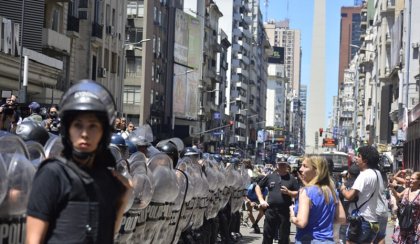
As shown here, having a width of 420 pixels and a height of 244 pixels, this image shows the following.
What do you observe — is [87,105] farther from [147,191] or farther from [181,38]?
[181,38]

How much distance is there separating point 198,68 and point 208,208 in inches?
3043

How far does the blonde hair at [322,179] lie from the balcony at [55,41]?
32922mm

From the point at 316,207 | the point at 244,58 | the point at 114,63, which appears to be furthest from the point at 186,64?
the point at 316,207

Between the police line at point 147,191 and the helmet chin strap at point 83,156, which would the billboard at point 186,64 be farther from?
the helmet chin strap at point 83,156

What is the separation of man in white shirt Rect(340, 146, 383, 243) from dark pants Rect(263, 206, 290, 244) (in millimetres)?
3973

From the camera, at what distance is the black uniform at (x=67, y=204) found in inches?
156

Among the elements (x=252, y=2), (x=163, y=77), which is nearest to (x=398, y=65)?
(x=163, y=77)

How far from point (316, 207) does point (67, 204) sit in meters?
4.22

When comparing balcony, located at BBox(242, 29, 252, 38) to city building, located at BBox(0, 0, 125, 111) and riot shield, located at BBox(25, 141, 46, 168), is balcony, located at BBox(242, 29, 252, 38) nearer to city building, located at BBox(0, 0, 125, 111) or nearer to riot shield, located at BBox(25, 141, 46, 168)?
city building, located at BBox(0, 0, 125, 111)

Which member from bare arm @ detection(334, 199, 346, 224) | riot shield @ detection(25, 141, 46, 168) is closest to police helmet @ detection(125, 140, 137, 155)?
bare arm @ detection(334, 199, 346, 224)

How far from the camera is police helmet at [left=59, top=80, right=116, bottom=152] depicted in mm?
4113

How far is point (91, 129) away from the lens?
13.5 ft

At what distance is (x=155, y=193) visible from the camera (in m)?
8.57

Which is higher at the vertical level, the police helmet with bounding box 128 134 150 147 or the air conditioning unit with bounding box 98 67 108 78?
the air conditioning unit with bounding box 98 67 108 78
